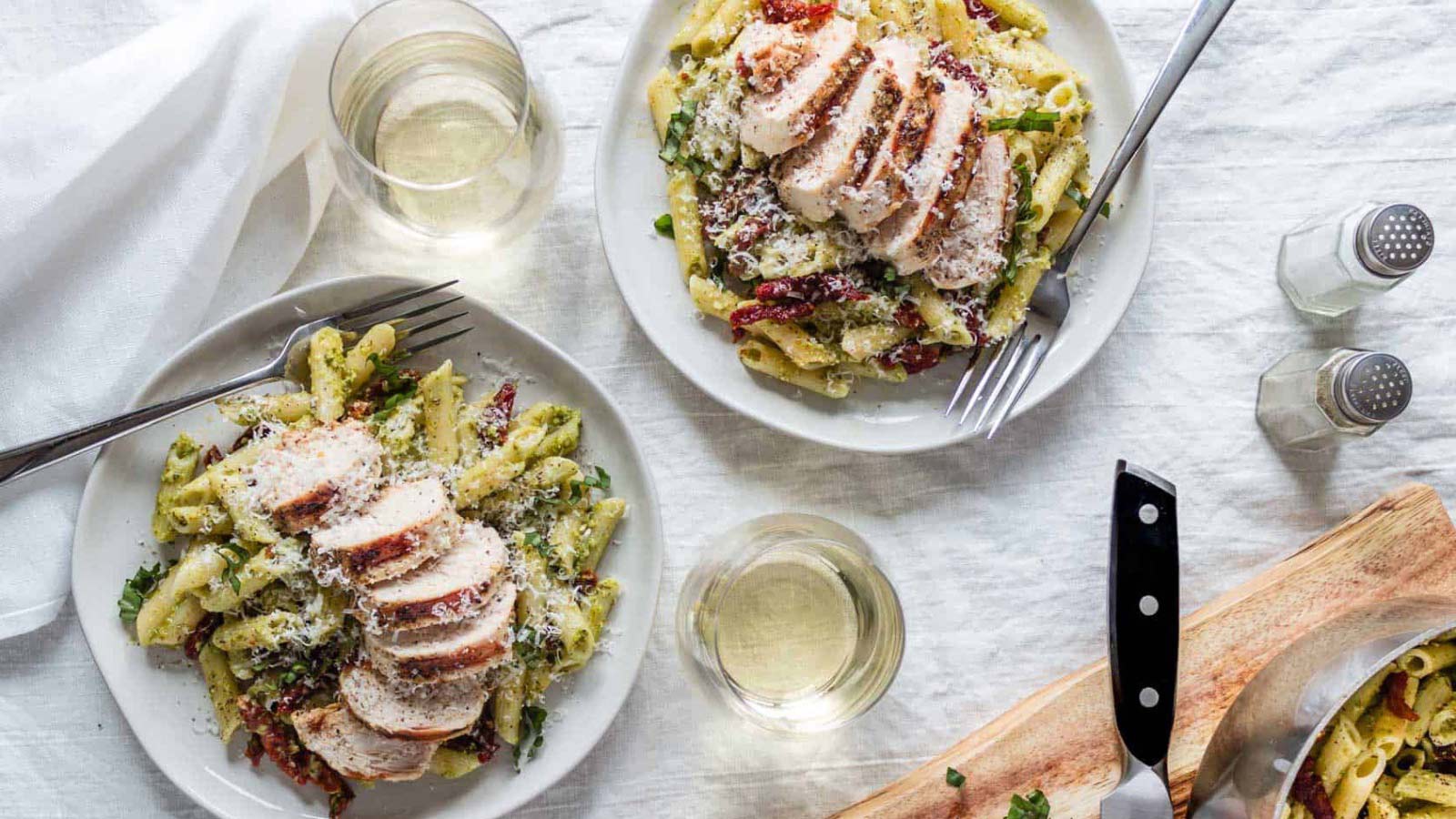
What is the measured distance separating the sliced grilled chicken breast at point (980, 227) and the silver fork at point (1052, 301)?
0.63 feet

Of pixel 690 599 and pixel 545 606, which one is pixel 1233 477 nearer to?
pixel 690 599

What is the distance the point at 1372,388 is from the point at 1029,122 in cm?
91

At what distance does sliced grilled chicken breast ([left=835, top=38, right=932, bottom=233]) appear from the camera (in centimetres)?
211

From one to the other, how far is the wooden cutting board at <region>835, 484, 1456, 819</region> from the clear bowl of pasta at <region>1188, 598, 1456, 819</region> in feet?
0.78

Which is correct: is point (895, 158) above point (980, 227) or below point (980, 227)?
above

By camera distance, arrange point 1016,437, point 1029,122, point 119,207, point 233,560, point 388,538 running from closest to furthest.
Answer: point 388,538 < point 233,560 < point 1029,122 < point 119,207 < point 1016,437

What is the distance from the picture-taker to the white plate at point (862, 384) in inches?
90.6

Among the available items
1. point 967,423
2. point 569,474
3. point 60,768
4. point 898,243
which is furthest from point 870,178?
point 60,768

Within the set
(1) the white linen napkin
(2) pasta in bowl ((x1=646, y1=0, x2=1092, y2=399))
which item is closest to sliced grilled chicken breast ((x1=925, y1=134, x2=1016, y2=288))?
(2) pasta in bowl ((x1=646, y1=0, x2=1092, y2=399))

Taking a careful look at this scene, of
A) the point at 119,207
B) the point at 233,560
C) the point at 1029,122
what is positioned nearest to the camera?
the point at 233,560

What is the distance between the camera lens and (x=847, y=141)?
213 centimetres

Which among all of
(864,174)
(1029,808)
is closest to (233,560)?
(864,174)

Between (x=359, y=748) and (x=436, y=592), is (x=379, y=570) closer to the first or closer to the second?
(x=436, y=592)

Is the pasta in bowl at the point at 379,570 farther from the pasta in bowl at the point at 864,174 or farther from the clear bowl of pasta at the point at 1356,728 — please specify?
the clear bowl of pasta at the point at 1356,728
